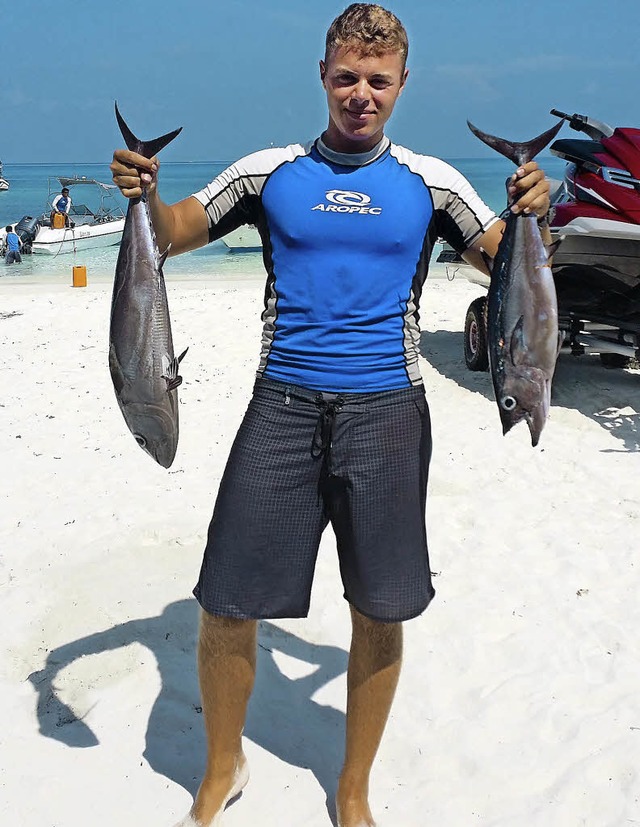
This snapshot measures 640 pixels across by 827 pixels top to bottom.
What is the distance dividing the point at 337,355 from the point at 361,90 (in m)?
0.66

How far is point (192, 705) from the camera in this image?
10.2ft

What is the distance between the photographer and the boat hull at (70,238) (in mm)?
26375

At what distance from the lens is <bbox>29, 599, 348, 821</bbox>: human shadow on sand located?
2.87 m

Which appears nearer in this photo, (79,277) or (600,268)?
(600,268)

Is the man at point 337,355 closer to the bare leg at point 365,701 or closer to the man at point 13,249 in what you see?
the bare leg at point 365,701

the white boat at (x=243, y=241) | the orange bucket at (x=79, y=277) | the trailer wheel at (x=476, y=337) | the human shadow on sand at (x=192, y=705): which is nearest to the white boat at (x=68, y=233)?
the white boat at (x=243, y=241)

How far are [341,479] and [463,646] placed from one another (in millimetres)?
1456

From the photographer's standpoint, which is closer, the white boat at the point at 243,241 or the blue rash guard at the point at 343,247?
the blue rash guard at the point at 343,247

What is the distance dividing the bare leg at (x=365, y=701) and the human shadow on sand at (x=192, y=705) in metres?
0.14

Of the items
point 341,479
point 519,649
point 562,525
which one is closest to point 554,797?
point 519,649

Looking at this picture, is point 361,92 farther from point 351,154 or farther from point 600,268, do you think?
point 600,268

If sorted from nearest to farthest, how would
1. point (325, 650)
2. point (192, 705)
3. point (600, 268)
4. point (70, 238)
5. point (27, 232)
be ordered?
point (192, 705) → point (325, 650) → point (600, 268) → point (27, 232) → point (70, 238)

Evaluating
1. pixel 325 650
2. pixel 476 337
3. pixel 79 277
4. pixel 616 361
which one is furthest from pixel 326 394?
pixel 79 277

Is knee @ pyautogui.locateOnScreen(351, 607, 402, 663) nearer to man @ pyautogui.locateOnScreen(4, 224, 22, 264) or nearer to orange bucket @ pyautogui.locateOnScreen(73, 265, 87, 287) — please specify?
orange bucket @ pyautogui.locateOnScreen(73, 265, 87, 287)
